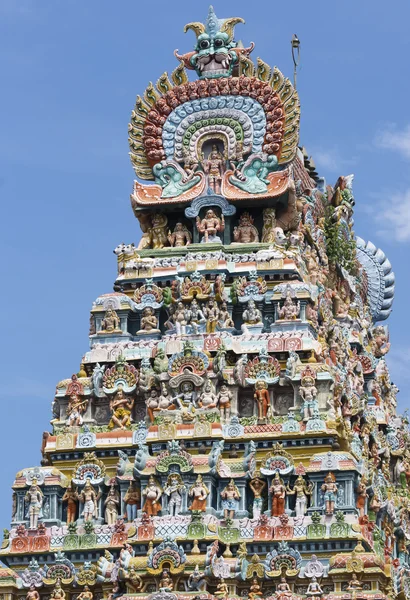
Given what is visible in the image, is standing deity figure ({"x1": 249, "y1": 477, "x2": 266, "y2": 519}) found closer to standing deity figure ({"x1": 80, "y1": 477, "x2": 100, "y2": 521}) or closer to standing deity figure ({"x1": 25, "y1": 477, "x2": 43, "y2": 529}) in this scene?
standing deity figure ({"x1": 80, "y1": 477, "x2": 100, "y2": 521})

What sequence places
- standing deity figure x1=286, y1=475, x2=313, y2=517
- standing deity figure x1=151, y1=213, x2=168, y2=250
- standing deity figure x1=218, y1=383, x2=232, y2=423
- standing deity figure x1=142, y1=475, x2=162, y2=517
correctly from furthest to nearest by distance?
1. standing deity figure x1=151, y1=213, x2=168, y2=250
2. standing deity figure x1=218, y1=383, x2=232, y2=423
3. standing deity figure x1=142, y1=475, x2=162, y2=517
4. standing deity figure x1=286, y1=475, x2=313, y2=517

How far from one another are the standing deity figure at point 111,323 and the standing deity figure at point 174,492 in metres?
6.14

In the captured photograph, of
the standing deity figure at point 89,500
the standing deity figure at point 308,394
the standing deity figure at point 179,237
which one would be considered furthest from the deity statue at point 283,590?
the standing deity figure at point 179,237

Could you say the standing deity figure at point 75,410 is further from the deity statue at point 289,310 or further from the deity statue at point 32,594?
the deity statue at point 289,310

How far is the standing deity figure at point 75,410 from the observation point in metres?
58.2

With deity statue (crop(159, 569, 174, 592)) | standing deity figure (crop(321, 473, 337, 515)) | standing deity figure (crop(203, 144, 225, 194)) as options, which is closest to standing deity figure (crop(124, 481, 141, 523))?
deity statue (crop(159, 569, 174, 592))

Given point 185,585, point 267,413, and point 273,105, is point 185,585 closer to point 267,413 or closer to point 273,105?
point 267,413

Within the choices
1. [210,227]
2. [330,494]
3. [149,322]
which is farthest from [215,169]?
[330,494]

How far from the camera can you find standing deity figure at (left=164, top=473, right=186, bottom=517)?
55094mm

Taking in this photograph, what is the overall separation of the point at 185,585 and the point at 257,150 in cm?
1508

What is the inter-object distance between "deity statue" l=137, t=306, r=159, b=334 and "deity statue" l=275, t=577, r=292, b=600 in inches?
386

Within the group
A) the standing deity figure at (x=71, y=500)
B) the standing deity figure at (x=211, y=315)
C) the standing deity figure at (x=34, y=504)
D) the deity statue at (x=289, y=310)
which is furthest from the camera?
the standing deity figure at (x=211, y=315)

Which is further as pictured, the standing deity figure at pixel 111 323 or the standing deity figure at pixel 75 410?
the standing deity figure at pixel 111 323

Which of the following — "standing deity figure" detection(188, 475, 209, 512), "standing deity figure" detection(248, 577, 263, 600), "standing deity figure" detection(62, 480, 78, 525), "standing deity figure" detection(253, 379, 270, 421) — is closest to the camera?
"standing deity figure" detection(248, 577, 263, 600)
